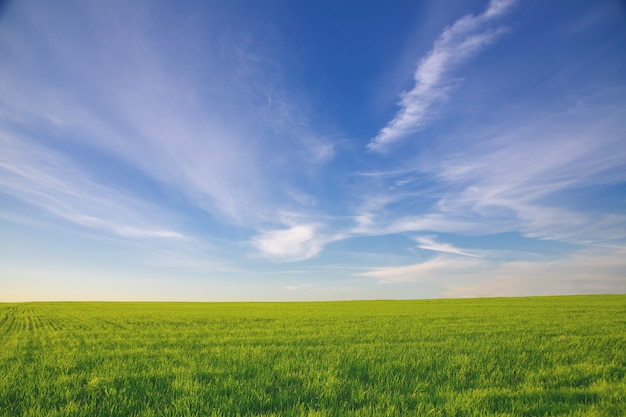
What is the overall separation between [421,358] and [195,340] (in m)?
8.83

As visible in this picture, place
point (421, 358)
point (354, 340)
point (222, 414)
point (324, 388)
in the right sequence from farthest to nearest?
1. point (354, 340)
2. point (421, 358)
3. point (324, 388)
4. point (222, 414)

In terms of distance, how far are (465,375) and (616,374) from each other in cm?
368

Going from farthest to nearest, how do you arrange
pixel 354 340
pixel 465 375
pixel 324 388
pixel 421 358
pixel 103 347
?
pixel 354 340
pixel 103 347
pixel 421 358
pixel 465 375
pixel 324 388

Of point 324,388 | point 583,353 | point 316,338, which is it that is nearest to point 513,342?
point 583,353

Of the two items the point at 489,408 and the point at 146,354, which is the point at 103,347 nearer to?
the point at 146,354

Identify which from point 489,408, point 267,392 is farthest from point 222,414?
point 489,408

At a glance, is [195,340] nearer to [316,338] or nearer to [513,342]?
[316,338]

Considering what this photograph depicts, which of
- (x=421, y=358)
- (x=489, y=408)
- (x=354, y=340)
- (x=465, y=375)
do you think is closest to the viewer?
(x=489, y=408)

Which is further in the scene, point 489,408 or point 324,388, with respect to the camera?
point 324,388

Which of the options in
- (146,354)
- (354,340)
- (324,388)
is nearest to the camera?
(324,388)

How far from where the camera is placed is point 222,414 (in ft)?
16.9

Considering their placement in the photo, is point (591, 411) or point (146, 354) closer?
point (591, 411)

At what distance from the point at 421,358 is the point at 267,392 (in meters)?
4.61

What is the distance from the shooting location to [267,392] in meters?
6.33
